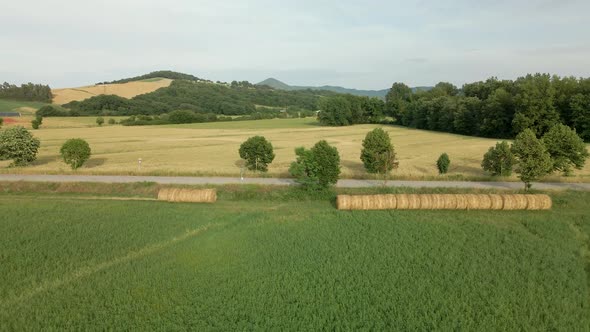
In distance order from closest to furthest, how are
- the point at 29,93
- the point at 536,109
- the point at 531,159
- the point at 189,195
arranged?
the point at 189,195 → the point at 531,159 → the point at 536,109 → the point at 29,93

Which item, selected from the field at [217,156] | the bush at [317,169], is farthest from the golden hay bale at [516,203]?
the bush at [317,169]

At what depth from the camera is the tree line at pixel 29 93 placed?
113750 millimetres

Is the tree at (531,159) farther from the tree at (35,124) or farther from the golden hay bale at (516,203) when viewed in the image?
the tree at (35,124)

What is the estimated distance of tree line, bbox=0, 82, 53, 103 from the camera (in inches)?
4478

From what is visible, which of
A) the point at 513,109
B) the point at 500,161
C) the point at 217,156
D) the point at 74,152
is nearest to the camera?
the point at 500,161

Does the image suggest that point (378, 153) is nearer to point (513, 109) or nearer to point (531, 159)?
point (531, 159)

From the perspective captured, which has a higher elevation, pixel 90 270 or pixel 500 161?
pixel 500 161

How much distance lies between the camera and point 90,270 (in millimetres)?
13461

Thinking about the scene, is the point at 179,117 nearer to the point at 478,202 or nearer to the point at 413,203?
the point at 413,203

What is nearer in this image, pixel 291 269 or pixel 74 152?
pixel 291 269

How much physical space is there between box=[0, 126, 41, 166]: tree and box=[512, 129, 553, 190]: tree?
3687 centimetres

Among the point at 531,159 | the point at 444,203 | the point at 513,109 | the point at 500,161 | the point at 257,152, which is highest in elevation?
the point at 513,109

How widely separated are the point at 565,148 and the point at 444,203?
13.3m

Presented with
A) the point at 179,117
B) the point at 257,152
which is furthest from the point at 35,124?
the point at 257,152
